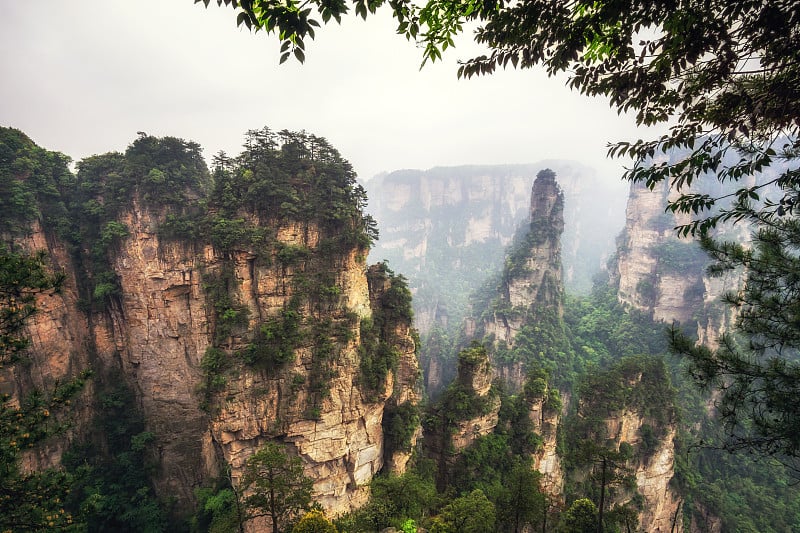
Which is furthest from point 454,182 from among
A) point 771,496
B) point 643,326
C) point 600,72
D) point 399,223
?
point 600,72

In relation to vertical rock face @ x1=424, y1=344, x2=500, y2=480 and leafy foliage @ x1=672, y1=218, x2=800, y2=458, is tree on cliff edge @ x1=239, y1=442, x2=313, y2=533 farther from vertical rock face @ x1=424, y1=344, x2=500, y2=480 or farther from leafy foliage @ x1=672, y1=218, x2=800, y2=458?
leafy foliage @ x1=672, y1=218, x2=800, y2=458

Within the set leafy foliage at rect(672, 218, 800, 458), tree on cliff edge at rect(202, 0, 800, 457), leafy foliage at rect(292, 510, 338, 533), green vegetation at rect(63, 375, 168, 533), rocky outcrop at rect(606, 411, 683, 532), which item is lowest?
rocky outcrop at rect(606, 411, 683, 532)

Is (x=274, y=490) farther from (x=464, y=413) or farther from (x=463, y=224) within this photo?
(x=463, y=224)

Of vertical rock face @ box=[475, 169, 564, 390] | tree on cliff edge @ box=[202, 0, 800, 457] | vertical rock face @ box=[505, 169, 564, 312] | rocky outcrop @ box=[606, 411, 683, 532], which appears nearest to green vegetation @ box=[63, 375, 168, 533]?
tree on cliff edge @ box=[202, 0, 800, 457]

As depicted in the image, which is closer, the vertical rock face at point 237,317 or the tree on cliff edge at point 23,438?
the tree on cliff edge at point 23,438

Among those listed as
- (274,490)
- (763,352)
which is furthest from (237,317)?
(763,352)

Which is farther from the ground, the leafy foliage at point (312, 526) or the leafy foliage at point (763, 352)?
the leafy foliage at point (763, 352)

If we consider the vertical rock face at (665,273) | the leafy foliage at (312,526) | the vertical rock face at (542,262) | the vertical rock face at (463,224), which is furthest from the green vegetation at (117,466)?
the vertical rock face at (463,224)

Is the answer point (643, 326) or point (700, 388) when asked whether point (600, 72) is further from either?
point (643, 326)

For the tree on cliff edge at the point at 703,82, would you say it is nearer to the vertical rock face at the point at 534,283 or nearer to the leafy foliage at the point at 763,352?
the leafy foliage at the point at 763,352
